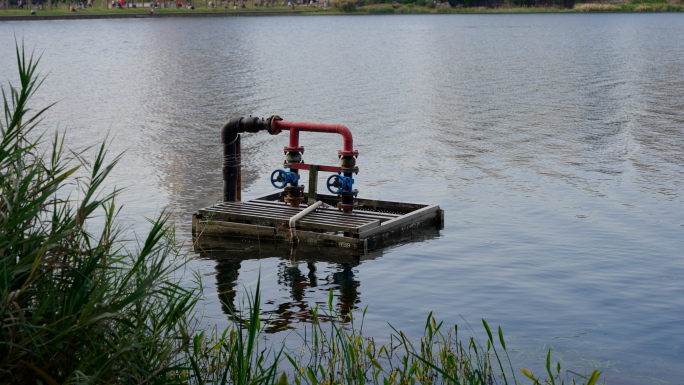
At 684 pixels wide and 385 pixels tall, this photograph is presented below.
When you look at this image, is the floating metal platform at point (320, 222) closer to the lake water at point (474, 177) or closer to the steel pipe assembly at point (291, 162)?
the steel pipe assembly at point (291, 162)

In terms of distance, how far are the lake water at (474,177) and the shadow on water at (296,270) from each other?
0.04 meters

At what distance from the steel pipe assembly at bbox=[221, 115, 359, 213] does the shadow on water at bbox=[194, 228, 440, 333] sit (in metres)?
1.00

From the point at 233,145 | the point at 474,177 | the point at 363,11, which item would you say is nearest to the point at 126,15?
the point at 363,11

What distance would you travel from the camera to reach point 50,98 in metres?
33.4

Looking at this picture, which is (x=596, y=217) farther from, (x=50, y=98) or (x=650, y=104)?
(x=50, y=98)

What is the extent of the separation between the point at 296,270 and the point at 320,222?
1182mm

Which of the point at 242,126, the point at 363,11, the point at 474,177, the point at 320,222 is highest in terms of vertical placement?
the point at 242,126

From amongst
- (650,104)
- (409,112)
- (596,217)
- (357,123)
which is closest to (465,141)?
(357,123)

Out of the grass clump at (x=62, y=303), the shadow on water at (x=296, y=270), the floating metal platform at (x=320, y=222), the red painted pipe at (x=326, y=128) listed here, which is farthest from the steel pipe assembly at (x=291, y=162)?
the grass clump at (x=62, y=303)

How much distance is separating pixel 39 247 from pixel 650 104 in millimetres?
27455

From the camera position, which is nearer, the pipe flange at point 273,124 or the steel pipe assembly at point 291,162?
the steel pipe assembly at point 291,162

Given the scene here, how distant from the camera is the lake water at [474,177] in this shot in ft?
29.4

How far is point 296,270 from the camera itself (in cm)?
1059

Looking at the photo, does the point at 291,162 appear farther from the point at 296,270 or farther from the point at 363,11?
the point at 363,11
